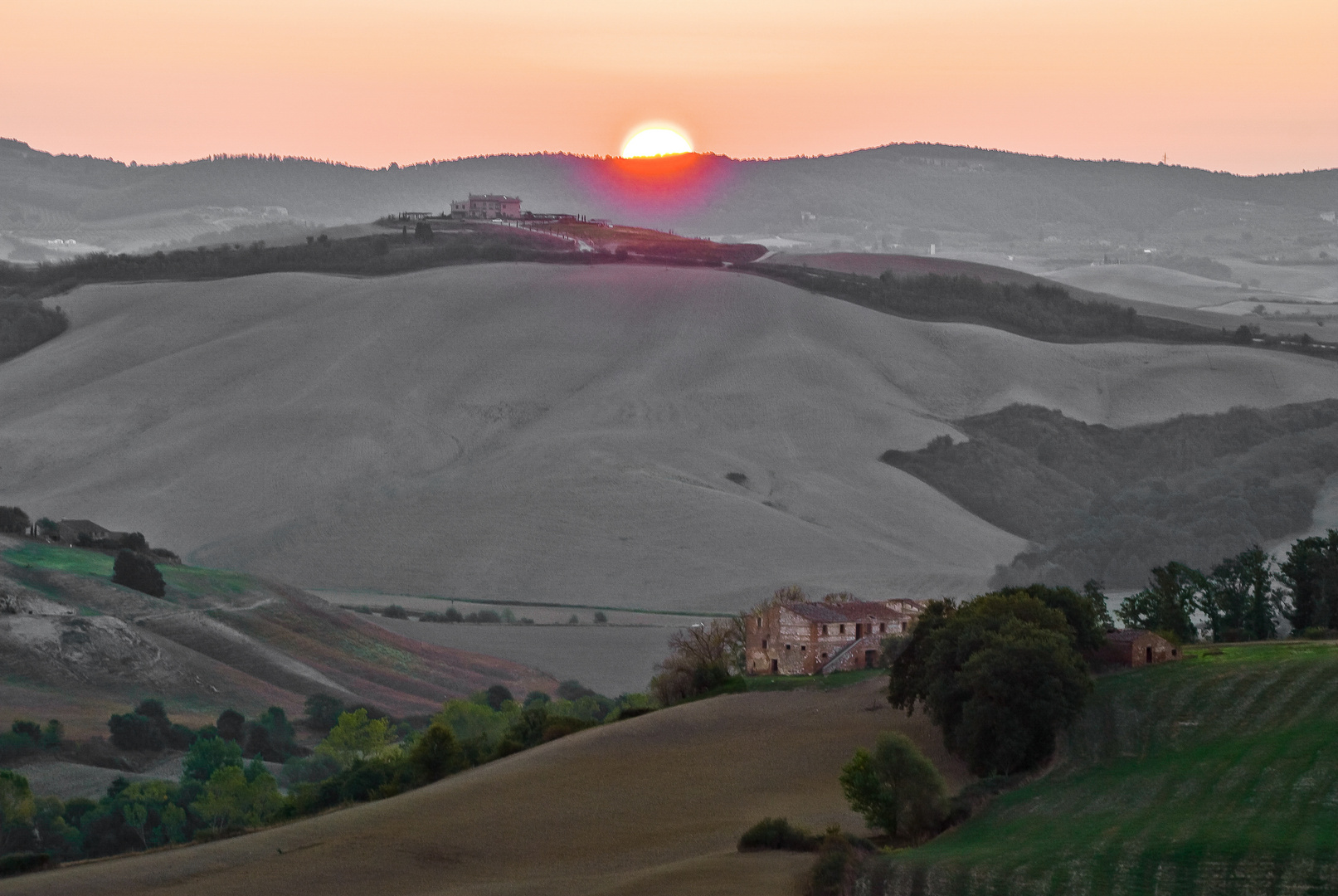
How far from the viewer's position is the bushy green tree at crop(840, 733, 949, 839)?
39.8 metres

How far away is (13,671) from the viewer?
81.5 m

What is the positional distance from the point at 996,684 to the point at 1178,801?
782 centimetres

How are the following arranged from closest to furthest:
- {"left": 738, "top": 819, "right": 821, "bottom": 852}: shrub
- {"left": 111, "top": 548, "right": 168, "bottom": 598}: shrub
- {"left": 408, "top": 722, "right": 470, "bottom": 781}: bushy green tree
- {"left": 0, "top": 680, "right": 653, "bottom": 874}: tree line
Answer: {"left": 738, "top": 819, "right": 821, "bottom": 852}: shrub, {"left": 408, "top": 722, "right": 470, "bottom": 781}: bushy green tree, {"left": 0, "top": 680, "right": 653, "bottom": 874}: tree line, {"left": 111, "top": 548, "right": 168, "bottom": 598}: shrub

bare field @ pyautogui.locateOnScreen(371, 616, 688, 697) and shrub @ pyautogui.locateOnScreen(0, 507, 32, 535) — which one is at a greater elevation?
shrub @ pyautogui.locateOnScreen(0, 507, 32, 535)

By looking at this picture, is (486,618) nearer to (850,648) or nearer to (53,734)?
(53,734)

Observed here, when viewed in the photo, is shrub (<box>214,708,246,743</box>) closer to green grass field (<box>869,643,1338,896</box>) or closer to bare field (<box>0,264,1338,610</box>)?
bare field (<box>0,264,1338,610</box>)

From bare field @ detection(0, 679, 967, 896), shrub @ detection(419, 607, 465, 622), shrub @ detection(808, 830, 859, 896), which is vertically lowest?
shrub @ detection(419, 607, 465, 622)

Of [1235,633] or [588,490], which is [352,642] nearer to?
[588,490]

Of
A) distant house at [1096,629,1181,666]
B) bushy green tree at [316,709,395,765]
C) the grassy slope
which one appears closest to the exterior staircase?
distant house at [1096,629,1181,666]

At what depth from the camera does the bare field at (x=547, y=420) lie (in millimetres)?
122688

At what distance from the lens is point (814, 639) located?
2357 inches

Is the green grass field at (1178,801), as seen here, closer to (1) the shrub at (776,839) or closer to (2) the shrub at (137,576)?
(1) the shrub at (776,839)

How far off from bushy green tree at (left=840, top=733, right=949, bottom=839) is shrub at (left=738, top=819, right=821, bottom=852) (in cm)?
184

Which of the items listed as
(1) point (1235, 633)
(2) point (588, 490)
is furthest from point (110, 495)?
(1) point (1235, 633)
